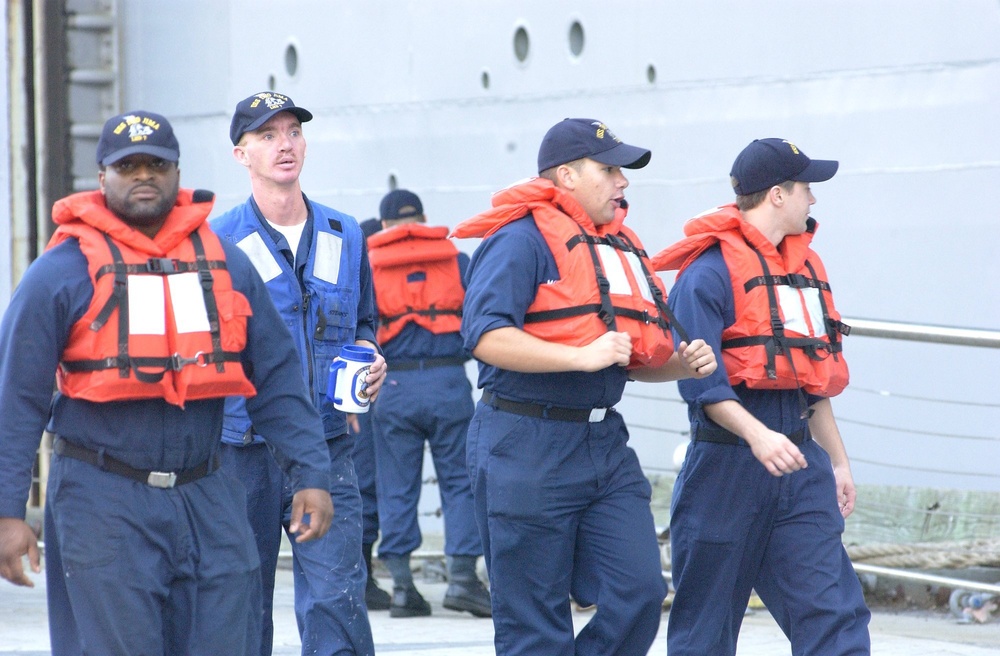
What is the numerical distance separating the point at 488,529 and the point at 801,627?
37.8 inches

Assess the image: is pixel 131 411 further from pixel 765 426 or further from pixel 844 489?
pixel 844 489

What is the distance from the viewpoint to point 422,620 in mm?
7367

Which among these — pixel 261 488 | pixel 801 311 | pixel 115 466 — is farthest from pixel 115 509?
pixel 801 311

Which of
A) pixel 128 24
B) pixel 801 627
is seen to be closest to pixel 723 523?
pixel 801 627

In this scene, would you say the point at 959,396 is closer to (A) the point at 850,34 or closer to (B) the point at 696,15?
(A) the point at 850,34

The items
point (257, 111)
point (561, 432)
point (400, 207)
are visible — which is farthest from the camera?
point (400, 207)

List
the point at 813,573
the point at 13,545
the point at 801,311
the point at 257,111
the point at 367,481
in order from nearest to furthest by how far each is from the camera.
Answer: the point at 13,545 < the point at 813,573 < the point at 801,311 < the point at 257,111 < the point at 367,481

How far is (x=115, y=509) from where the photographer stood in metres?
3.58

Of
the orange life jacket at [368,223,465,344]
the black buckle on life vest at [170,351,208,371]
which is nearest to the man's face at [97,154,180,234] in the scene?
the black buckle on life vest at [170,351,208,371]

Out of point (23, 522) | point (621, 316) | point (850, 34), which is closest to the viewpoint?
point (23, 522)

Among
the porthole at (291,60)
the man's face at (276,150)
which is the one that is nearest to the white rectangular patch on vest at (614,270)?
the man's face at (276,150)

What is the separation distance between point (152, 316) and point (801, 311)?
80.9 inches

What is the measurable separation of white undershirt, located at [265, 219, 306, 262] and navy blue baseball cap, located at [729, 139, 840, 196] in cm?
139

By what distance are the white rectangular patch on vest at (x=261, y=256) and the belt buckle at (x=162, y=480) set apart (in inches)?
46.8
